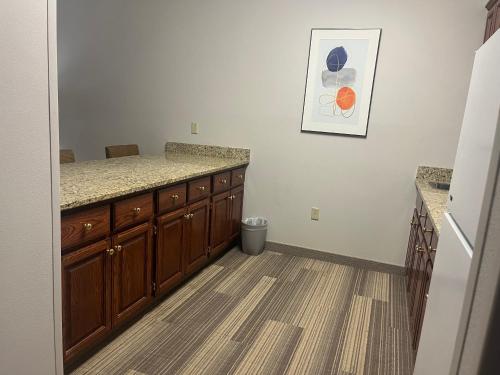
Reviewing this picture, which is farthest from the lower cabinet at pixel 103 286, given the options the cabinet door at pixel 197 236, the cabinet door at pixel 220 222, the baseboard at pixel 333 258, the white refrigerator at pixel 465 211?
the baseboard at pixel 333 258

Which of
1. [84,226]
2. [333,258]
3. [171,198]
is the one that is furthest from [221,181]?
[84,226]

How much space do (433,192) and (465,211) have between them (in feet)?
5.91

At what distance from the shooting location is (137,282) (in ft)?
7.14

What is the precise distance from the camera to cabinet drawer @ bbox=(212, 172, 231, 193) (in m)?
3.04

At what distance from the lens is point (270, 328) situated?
2324 millimetres

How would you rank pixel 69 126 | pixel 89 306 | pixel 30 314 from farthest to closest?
pixel 69 126
pixel 89 306
pixel 30 314

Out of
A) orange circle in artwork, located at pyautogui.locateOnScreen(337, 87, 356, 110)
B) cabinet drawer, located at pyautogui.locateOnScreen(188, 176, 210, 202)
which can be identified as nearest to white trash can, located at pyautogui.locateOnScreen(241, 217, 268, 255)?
cabinet drawer, located at pyautogui.locateOnScreen(188, 176, 210, 202)

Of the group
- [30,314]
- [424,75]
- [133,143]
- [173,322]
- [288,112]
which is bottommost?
[173,322]

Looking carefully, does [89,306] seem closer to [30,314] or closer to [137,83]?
[30,314]

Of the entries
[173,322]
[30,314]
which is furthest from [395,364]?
[30,314]

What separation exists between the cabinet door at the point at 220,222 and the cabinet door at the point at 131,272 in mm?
893

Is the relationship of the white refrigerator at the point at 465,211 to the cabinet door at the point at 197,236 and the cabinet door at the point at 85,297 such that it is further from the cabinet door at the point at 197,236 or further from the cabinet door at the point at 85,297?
the cabinet door at the point at 197,236

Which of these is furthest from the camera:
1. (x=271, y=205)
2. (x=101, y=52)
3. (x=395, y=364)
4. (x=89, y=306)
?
(x=101, y=52)

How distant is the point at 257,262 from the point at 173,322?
1.20 meters
